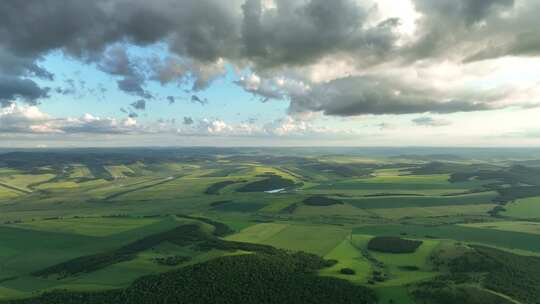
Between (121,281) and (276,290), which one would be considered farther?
(121,281)

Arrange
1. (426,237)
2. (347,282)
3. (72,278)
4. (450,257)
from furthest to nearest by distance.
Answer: (426,237)
(450,257)
(72,278)
(347,282)

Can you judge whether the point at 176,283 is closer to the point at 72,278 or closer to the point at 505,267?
the point at 72,278

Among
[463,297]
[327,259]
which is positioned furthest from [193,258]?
[463,297]

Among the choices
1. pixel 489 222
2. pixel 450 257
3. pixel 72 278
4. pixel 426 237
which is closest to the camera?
pixel 72 278

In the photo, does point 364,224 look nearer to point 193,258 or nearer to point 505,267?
point 505,267

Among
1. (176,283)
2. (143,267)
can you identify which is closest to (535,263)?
(176,283)

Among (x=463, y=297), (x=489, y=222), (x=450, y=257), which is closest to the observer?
(x=463, y=297)

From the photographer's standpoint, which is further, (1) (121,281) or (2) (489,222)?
(2) (489,222)

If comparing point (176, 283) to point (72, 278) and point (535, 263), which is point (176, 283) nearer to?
point (72, 278)

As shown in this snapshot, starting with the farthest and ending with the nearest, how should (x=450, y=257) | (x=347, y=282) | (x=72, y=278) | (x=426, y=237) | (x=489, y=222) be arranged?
(x=489, y=222) → (x=426, y=237) → (x=450, y=257) → (x=72, y=278) → (x=347, y=282)

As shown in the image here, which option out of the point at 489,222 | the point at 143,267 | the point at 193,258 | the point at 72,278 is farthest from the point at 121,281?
the point at 489,222
